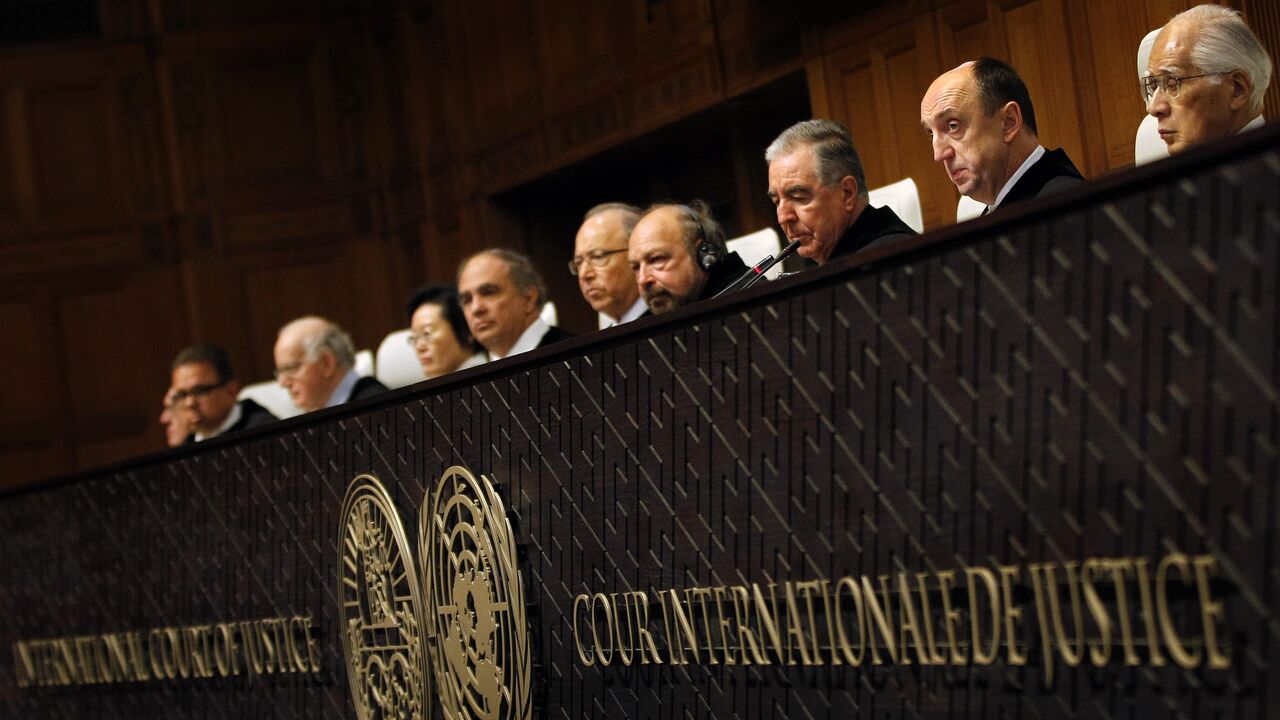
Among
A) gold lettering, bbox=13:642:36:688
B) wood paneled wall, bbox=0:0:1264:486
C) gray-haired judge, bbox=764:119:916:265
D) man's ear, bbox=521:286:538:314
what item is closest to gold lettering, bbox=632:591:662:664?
gray-haired judge, bbox=764:119:916:265

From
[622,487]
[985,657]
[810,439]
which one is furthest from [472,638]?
[985,657]

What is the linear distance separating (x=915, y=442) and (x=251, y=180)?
701 centimetres

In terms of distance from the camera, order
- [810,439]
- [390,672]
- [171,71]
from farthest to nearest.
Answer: [171,71] → [390,672] → [810,439]

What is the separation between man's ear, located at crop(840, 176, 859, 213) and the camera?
133 inches

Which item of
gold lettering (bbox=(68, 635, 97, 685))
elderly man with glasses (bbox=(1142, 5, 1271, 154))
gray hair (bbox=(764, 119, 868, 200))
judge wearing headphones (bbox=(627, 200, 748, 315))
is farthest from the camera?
gold lettering (bbox=(68, 635, 97, 685))

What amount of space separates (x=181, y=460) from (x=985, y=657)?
2.54 meters

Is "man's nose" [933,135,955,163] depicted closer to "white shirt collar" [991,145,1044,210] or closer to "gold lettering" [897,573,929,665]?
"white shirt collar" [991,145,1044,210]

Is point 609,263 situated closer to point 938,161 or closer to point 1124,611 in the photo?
point 938,161

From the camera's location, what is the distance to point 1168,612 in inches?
67.6

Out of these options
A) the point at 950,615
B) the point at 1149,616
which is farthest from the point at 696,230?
Result: the point at 1149,616

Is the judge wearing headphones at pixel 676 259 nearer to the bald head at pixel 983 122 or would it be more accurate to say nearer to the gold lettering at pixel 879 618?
the bald head at pixel 983 122

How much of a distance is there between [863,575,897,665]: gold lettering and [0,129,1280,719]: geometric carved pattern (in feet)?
Result: 0.07

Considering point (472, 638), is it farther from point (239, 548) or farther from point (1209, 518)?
point (1209, 518)

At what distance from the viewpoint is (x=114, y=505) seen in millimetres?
4160
